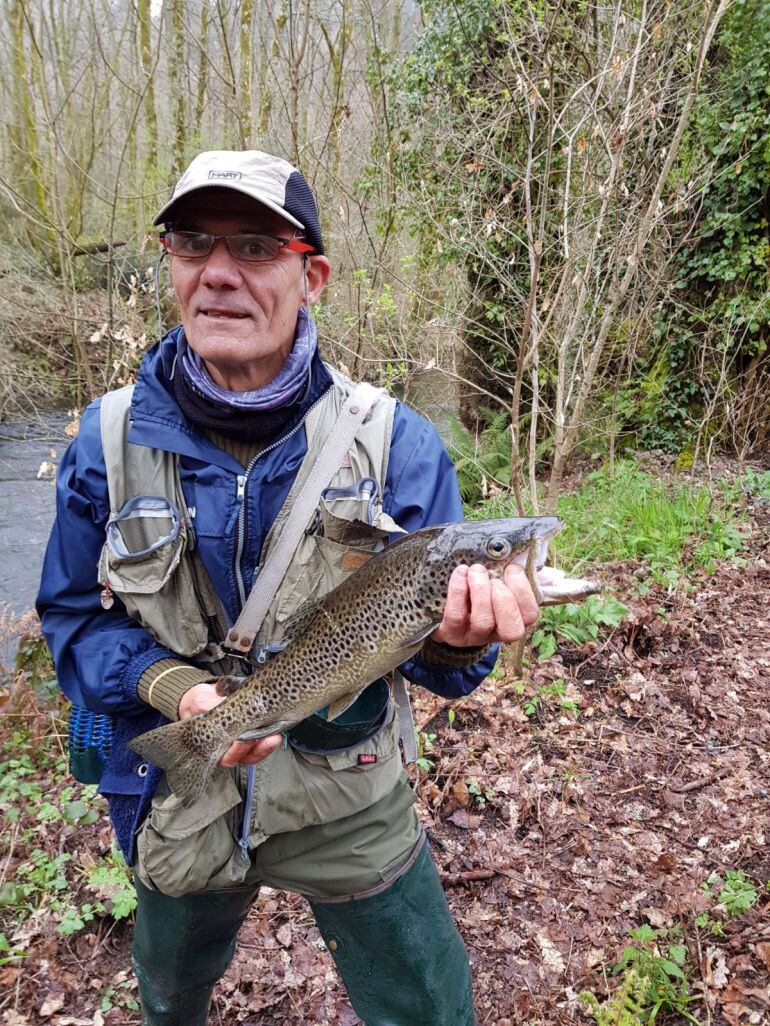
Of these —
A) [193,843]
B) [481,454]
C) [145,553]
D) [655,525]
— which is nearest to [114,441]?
[145,553]

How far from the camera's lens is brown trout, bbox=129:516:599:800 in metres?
1.96

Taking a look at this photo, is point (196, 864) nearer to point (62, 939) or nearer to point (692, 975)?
point (62, 939)

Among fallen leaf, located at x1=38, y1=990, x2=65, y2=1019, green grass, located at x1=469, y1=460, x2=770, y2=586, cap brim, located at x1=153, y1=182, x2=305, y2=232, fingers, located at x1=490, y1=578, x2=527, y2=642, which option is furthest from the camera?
green grass, located at x1=469, y1=460, x2=770, y2=586

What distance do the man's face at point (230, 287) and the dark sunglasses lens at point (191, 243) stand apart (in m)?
0.02

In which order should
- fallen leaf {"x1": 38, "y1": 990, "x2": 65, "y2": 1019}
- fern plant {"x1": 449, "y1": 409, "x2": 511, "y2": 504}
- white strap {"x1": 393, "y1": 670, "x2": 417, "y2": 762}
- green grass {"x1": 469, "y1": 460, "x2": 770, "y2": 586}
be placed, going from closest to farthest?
1. white strap {"x1": 393, "y1": 670, "x2": 417, "y2": 762}
2. fallen leaf {"x1": 38, "y1": 990, "x2": 65, "y2": 1019}
3. green grass {"x1": 469, "y1": 460, "x2": 770, "y2": 586}
4. fern plant {"x1": 449, "y1": 409, "x2": 511, "y2": 504}

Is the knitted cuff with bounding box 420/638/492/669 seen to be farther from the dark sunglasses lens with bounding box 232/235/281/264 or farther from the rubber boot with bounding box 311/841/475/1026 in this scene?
the dark sunglasses lens with bounding box 232/235/281/264

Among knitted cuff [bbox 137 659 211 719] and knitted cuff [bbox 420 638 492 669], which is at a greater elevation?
knitted cuff [bbox 420 638 492 669]

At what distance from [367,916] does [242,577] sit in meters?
1.24

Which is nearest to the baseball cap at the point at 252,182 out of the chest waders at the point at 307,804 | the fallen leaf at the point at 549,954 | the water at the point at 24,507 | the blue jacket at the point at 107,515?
the blue jacket at the point at 107,515

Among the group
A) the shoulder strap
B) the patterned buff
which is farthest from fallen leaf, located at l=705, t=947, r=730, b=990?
the shoulder strap

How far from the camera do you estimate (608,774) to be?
4863mm

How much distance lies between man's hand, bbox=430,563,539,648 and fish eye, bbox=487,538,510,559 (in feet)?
0.13

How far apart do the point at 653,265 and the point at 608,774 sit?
28.3ft

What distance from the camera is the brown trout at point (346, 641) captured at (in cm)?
196
